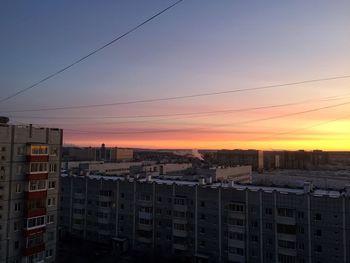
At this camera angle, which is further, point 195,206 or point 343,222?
point 195,206

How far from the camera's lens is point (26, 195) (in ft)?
89.2

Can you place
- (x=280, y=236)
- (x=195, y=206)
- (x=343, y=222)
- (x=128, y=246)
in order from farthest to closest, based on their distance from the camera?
1. (x=128, y=246)
2. (x=195, y=206)
3. (x=280, y=236)
4. (x=343, y=222)

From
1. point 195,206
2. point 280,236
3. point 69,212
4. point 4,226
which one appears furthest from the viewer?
point 69,212

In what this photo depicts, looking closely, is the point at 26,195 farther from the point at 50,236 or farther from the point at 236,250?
the point at 236,250

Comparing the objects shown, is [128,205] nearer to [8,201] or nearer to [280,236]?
[280,236]

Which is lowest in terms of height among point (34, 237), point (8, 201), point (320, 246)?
point (320, 246)

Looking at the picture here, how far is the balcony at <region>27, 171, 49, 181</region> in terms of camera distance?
27312 millimetres

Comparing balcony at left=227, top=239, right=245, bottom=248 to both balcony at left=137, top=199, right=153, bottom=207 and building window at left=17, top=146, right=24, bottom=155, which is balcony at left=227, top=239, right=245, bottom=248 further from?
building window at left=17, top=146, right=24, bottom=155

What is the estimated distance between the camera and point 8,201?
26344mm

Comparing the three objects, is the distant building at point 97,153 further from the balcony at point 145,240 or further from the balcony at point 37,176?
the balcony at point 37,176

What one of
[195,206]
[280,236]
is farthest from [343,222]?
[195,206]

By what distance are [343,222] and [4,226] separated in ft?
97.1

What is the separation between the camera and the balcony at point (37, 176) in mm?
27312

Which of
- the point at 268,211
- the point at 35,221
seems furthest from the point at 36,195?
the point at 268,211
